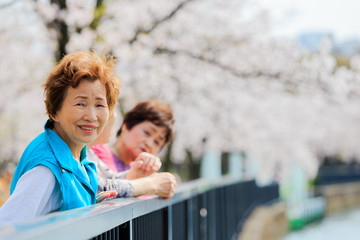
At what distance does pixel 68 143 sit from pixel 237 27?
33.0 ft

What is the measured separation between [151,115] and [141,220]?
83 centimetres

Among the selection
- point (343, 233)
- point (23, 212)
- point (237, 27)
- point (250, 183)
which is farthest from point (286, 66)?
point (343, 233)

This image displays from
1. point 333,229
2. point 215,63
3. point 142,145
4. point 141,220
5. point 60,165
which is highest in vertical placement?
point 215,63

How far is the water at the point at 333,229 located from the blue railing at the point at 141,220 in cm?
1257

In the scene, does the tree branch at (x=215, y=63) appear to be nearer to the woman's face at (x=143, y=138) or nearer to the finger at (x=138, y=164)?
the woman's face at (x=143, y=138)

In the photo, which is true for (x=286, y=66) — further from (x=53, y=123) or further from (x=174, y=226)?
(x=53, y=123)

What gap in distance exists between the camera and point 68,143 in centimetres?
221

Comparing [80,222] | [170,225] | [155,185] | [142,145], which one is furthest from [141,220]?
[80,222]

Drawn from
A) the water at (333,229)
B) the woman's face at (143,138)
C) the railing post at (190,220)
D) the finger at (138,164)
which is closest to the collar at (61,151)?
the finger at (138,164)

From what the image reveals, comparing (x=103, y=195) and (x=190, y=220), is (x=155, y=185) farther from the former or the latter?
(x=190, y=220)

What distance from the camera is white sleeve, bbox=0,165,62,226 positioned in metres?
1.83

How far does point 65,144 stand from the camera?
2076mm

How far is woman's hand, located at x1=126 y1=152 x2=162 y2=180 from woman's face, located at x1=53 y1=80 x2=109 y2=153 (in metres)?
0.78

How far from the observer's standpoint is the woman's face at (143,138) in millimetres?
3471
